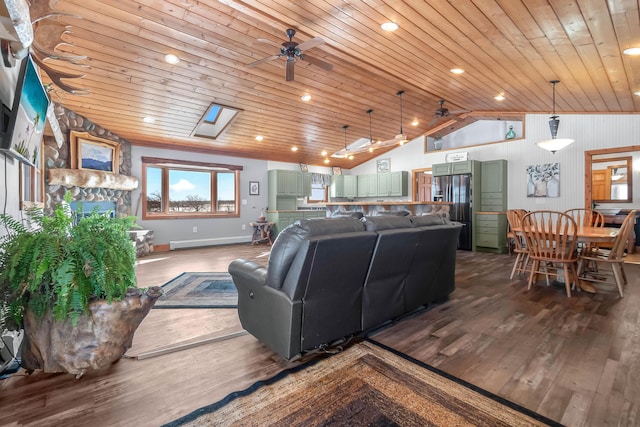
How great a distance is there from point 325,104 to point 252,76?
1624 millimetres

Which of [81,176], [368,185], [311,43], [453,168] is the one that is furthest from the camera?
[368,185]

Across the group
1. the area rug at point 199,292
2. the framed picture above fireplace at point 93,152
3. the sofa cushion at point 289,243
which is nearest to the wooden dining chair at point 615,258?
the sofa cushion at point 289,243

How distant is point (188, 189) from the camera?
7.37m

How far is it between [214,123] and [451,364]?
6091 millimetres

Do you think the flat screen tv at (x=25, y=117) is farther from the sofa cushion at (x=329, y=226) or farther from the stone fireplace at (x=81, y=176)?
the stone fireplace at (x=81, y=176)

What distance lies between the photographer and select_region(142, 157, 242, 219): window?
6793 mm

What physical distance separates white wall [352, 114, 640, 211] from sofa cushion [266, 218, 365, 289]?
20.3ft

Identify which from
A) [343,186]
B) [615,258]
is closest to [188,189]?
[343,186]

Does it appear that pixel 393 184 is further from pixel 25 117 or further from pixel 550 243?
pixel 25 117

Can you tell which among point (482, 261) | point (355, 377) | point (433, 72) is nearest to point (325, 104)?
point (433, 72)

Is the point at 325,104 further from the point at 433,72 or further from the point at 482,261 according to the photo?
the point at 482,261

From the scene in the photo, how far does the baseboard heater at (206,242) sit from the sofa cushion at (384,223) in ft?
19.1

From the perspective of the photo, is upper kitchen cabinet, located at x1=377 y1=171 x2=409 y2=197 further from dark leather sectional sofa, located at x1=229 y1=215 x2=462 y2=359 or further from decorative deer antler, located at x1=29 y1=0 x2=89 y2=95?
decorative deer antler, located at x1=29 y1=0 x2=89 y2=95

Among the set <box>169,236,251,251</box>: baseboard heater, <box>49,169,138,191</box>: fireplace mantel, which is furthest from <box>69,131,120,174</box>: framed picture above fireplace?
<box>169,236,251,251</box>: baseboard heater
